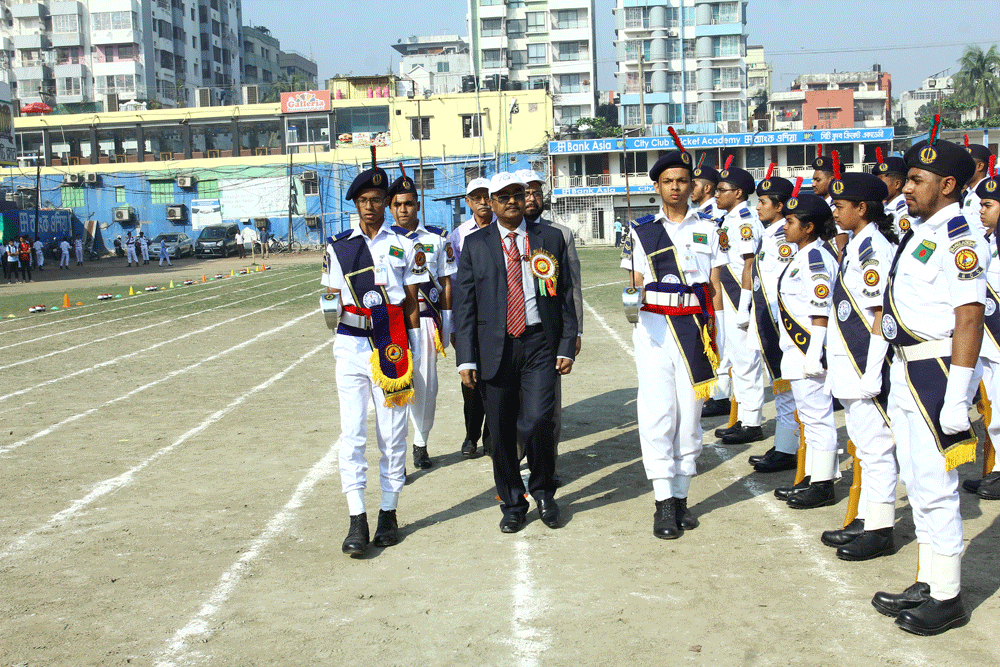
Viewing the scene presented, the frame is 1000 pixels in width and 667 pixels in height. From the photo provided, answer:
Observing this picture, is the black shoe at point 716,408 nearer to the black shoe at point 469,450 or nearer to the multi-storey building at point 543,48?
the black shoe at point 469,450

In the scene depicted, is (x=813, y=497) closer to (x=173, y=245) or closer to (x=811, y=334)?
(x=811, y=334)

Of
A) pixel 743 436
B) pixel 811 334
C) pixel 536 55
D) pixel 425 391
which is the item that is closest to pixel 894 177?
pixel 743 436

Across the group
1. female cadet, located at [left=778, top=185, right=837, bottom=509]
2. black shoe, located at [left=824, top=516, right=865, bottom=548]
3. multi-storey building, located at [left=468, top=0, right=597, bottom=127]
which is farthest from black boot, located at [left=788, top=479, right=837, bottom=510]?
multi-storey building, located at [left=468, top=0, right=597, bottom=127]

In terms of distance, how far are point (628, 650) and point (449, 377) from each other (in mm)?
7887

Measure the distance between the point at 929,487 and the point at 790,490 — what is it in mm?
2155

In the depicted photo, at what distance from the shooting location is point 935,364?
4168mm

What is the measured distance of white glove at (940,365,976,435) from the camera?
3.98 meters

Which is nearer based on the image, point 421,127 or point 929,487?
point 929,487

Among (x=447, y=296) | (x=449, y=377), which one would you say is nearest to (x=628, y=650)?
(x=447, y=296)

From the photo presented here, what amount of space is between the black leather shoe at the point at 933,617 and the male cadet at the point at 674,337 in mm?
1615

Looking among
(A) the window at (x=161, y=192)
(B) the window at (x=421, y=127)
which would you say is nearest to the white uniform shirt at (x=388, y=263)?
(B) the window at (x=421, y=127)

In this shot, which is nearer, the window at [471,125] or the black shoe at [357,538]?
the black shoe at [357,538]

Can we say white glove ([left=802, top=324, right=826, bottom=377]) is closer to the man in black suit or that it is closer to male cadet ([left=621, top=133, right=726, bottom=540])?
male cadet ([left=621, top=133, right=726, bottom=540])

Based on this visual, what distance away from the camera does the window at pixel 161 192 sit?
213ft
